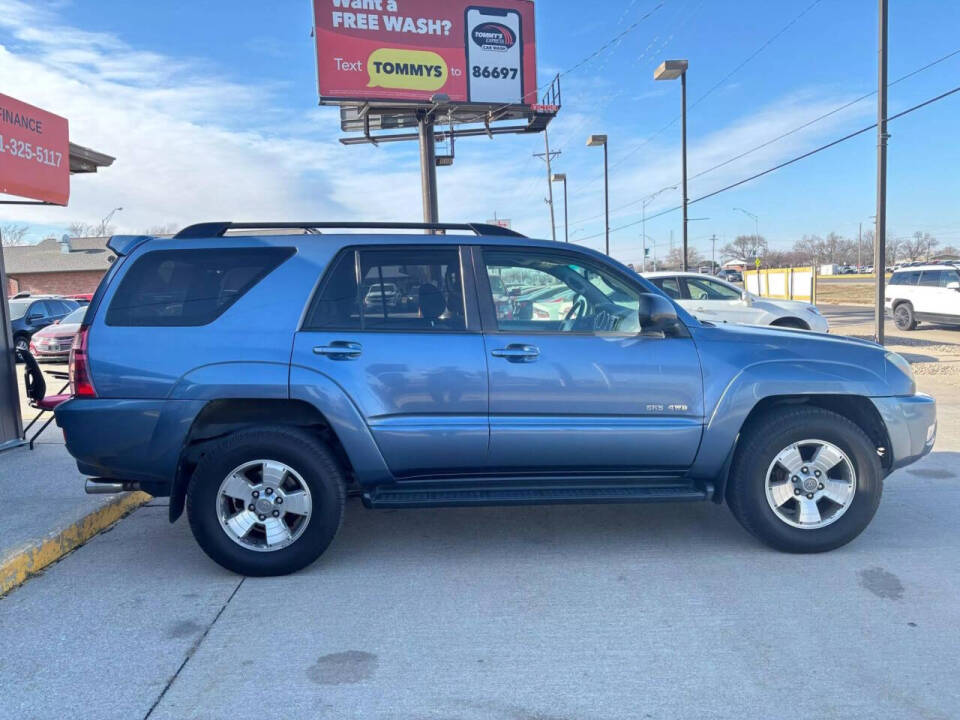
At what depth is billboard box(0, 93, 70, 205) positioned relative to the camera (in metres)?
6.71

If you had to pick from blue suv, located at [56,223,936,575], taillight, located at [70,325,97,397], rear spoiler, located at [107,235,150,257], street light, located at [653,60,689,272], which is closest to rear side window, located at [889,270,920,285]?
street light, located at [653,60,689,272]

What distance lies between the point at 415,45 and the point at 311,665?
21.2 metres

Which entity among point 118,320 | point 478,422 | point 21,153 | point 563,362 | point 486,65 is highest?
point 486,65

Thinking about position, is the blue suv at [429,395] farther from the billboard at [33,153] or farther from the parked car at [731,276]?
the parked car at [731,276]

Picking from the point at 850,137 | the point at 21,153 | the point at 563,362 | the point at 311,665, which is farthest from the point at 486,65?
the point at 311,665

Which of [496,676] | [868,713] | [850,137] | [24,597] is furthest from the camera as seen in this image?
[850,137]

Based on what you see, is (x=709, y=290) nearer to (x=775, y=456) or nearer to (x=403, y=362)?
(x=775, y=456)

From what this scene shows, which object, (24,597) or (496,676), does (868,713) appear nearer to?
(496,676)

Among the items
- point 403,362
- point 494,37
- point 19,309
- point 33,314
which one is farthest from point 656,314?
point 494,37

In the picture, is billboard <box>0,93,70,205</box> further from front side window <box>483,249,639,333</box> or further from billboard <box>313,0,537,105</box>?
billboard <box>313,0,537,105</box>

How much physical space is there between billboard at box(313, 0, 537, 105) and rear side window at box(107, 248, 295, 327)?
1844 cm

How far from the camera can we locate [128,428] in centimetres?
402

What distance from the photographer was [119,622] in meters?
3.62

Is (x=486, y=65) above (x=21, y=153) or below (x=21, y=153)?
above
